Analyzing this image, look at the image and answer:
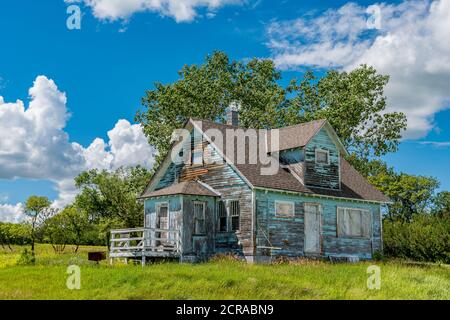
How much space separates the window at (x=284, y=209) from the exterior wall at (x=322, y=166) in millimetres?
2095

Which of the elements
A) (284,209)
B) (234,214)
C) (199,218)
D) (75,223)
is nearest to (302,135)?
(284,209)

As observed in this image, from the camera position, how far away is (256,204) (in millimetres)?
29141

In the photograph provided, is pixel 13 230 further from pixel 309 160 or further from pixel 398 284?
pixel 398 284

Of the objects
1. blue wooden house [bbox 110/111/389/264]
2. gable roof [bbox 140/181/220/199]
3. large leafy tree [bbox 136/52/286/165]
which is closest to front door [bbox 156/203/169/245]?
blue wooden house [bbox 110/111/389/264]

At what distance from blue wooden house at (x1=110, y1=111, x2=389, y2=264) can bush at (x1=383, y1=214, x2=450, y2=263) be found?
4.79m

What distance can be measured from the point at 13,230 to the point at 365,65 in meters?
40.6

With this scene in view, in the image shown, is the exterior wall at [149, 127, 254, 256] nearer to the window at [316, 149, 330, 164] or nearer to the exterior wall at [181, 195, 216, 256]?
the exterior wall at [181, 195, 216, 256]

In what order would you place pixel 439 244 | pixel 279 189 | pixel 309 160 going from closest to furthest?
1. pixel 279 189
2. pixel 309 160
3. pixel 439 244

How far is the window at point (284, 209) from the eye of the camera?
1187 inches

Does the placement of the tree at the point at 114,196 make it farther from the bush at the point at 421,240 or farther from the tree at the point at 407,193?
the tree at the point at 407,193

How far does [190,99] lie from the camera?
158ft

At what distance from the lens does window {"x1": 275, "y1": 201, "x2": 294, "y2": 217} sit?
30141mm
